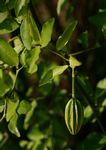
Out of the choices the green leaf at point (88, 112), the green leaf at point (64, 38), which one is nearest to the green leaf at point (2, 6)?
the green leaf at point (64, 38)

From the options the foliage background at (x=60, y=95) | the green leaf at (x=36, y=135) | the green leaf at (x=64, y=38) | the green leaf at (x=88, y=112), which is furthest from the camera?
the green leaf at (x=36, y=135)

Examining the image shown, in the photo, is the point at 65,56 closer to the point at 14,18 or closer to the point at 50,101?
the point at 14,18

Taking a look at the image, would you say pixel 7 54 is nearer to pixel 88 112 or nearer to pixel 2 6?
pixel 2 6

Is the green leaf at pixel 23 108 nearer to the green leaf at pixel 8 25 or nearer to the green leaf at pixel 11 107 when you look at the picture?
the green leaf at pixel 11 107

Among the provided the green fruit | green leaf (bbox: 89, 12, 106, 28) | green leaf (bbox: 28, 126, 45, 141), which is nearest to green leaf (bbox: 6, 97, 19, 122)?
the green fruit

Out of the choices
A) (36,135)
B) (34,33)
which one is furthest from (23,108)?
(36,135)

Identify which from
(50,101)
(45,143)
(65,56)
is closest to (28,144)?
(45,143)
